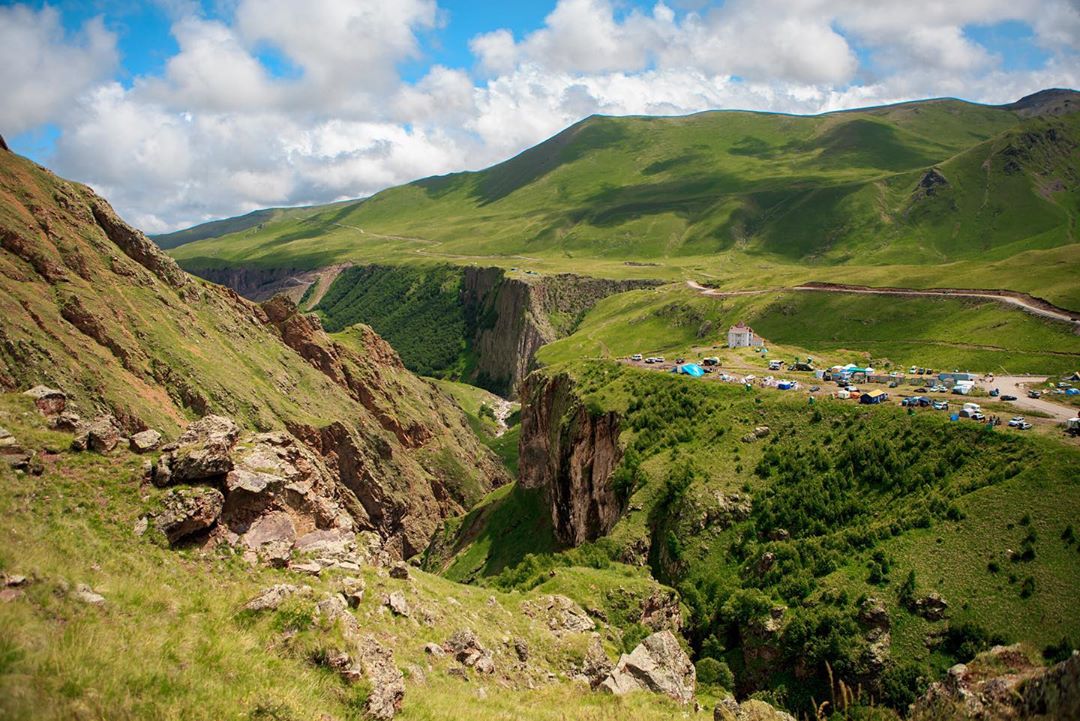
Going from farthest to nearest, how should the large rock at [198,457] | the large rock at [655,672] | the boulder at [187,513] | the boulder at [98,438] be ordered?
1. the large rock at [655,672]
2. the large rock at [198,457]
3. the boulder at [98,438]
4. the boulder at [187,513]

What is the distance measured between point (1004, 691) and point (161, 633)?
26586 mm

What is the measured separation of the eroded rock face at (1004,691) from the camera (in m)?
14.8

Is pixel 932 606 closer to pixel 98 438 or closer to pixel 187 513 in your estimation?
pixel 187 513

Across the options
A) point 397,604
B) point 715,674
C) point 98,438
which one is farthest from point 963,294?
point 98,438

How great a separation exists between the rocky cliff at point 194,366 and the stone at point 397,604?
579 cm

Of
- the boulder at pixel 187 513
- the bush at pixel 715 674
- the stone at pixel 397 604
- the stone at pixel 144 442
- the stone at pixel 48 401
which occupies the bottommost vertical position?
the bush at pixel 715 674

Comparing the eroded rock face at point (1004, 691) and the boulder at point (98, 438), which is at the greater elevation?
the boulder at point (98, 438)

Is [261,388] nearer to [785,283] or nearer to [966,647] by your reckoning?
[966,647]

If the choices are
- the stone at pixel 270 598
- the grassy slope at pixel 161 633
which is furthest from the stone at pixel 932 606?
the stone at pixel 270 598

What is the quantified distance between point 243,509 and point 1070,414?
61.5 meters

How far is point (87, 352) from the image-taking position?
50.0m

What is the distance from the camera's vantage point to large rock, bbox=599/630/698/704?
2625cm

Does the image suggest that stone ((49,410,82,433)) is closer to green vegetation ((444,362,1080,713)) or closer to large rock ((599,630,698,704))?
large rock ((599,630,698,704))

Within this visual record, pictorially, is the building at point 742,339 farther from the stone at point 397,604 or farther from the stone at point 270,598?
the stone at point 270,598
